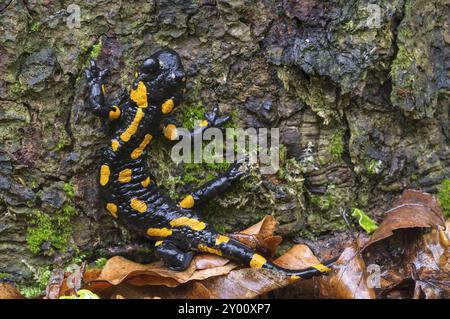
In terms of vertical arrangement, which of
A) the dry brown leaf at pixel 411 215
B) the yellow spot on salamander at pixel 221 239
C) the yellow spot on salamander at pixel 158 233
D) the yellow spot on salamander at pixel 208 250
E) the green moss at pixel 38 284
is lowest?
the green moss at pixel 38 284

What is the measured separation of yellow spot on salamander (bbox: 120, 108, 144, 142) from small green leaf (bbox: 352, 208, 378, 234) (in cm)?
126

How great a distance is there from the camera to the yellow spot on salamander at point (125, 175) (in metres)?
3.12

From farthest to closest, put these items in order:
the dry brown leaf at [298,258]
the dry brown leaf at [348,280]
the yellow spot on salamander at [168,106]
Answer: the yellow spot on salamander at [168,106] < the dry brown leaf at [298,258] < the dry brown leaf at [348,280]

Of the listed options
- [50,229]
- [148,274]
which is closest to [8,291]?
[50,229]

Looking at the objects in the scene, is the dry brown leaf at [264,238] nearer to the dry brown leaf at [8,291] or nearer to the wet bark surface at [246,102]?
the wet bark surface at [246,102]

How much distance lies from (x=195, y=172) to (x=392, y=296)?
118 cm

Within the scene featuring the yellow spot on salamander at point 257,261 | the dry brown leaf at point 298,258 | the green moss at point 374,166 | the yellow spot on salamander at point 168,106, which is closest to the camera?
the yellow spot on salamander at point 257,261

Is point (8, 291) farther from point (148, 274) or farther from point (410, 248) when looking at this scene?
point (410, 248)

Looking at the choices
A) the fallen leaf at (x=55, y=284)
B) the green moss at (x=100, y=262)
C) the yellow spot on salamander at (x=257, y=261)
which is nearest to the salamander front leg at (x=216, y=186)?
the yellow spot on salamander at (x=257, y=261)

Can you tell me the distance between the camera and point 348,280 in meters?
2.63

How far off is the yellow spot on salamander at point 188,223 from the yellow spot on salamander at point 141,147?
408mm

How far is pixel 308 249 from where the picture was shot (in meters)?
2.96

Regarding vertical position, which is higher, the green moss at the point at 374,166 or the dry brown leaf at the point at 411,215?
the green moss at the point at 374,166
